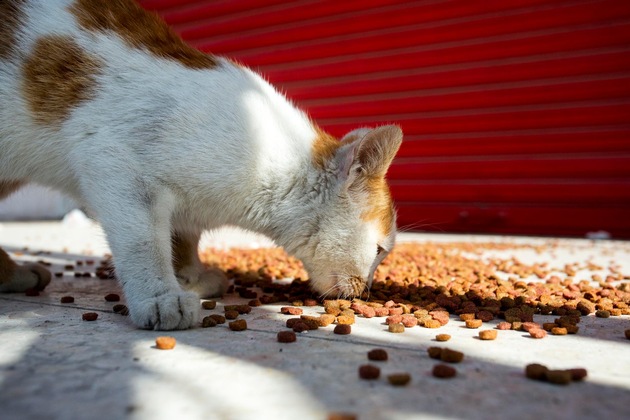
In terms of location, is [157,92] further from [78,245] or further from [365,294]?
[78,245]

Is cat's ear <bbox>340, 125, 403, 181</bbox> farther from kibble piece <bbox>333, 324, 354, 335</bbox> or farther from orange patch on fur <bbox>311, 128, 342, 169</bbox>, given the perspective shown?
kibble piece <bbox>333, 324, 354, 335</bbox>

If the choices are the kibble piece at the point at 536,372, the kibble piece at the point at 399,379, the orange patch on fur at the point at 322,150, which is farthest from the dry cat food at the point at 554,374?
the orange patch on fur at the point at 322,150

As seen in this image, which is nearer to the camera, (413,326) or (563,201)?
(413,326)

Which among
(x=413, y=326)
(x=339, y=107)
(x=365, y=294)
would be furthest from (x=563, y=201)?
(x=413, y=326)

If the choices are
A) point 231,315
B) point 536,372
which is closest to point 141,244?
point 231,315

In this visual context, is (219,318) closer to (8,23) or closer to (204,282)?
(204,282)

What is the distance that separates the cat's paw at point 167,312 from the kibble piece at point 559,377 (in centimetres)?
115

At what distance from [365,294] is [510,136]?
349 cm

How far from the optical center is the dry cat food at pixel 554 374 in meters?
1.40

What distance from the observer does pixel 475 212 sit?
5621 millimetres

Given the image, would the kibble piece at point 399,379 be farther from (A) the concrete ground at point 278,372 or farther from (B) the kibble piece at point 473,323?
(B) the kibble piece at point 473,323

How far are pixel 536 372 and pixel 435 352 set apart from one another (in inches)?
11.3

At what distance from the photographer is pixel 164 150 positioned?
2.16 m

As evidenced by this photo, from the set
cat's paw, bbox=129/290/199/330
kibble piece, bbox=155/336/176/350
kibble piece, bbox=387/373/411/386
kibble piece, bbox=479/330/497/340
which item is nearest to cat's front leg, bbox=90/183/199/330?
cat's paw, bbox=129/290/199/330
